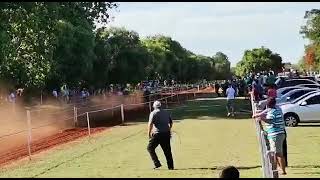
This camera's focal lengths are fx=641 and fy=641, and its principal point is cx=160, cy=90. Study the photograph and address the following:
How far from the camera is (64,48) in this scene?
47438mm

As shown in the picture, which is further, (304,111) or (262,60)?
(262,60)

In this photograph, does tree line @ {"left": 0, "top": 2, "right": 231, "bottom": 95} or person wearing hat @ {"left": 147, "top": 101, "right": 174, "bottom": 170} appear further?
tree line @ {"left": 0, "top": 2, "right": 231, "bottom": 95}

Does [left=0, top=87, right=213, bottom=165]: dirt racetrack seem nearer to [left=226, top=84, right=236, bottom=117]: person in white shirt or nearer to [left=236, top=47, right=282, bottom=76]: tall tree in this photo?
[left=226, top=84, right=236, bottom=117]: person in white shirt

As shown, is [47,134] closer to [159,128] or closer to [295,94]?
[295,94]

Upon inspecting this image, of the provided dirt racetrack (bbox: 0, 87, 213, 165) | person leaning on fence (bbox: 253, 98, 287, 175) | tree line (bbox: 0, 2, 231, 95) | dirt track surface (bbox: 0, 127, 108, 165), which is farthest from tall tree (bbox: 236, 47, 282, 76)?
person leaning on fence (bbox: 253, 98, 287, 175)

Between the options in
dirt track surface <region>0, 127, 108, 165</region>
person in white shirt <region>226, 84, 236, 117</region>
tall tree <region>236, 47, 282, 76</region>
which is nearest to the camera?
dirt track surface <region>0, 127, 108, 165</region>

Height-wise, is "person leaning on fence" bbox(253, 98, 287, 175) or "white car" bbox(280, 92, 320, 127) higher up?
"person leaning on fence" bbox(253, 98, 287, 175)

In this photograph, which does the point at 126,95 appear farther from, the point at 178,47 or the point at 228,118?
the point at 178,47

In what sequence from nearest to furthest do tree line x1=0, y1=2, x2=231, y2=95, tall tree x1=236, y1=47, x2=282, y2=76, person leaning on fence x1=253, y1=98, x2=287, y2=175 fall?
person leaning on fence x1=253, y1=98, x2=287, y2=175 < tree line x1=0, y1=2, x2=231, y2=95 < tall tree x1=236, y1=47, x2=282, y2=76

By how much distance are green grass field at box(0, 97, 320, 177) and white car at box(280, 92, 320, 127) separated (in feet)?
1.97

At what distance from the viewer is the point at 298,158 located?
55.3 feet

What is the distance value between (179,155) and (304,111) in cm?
1152

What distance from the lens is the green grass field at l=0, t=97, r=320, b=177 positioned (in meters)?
15.0

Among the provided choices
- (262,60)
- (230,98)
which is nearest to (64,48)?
(230,98)
